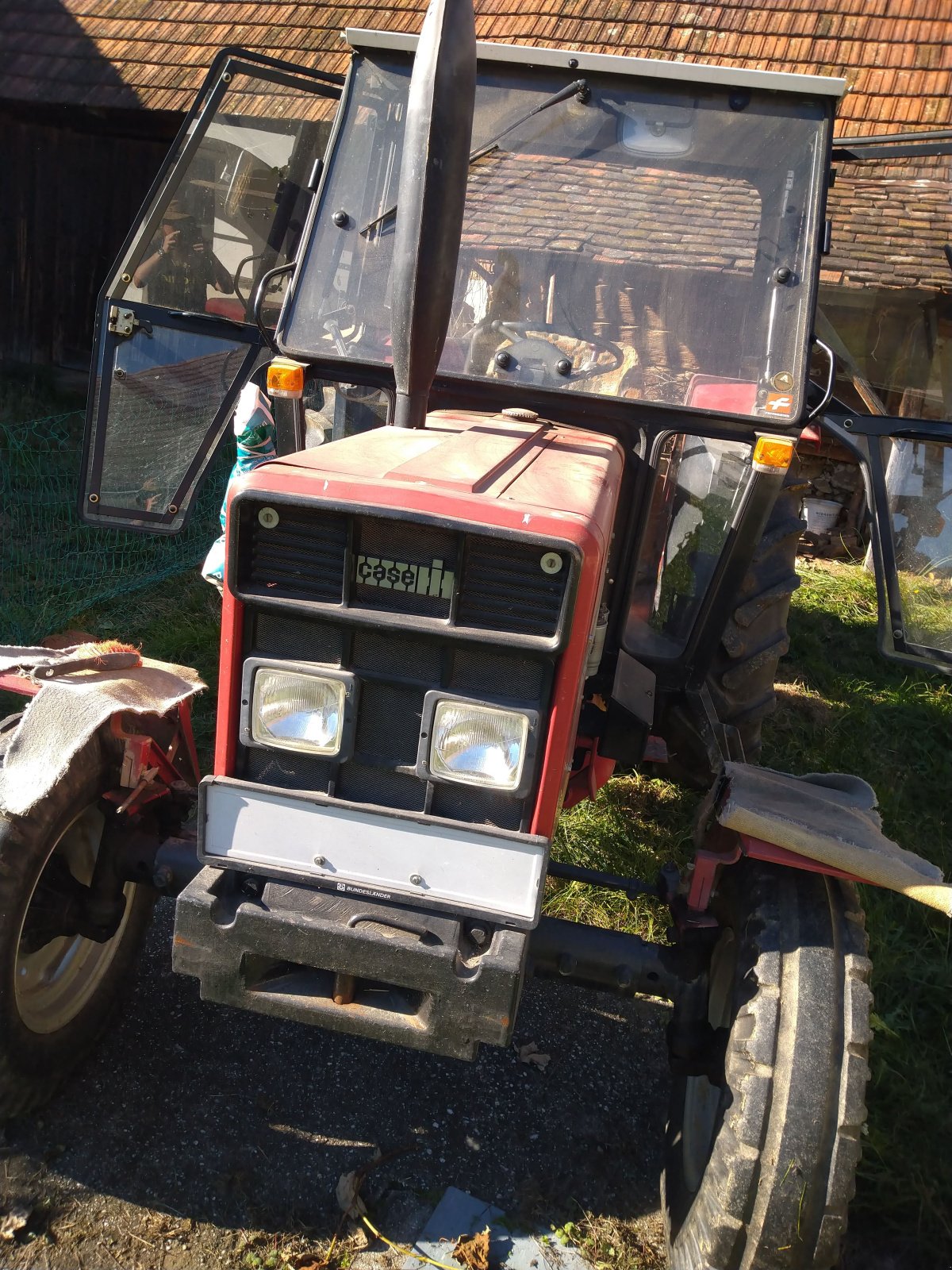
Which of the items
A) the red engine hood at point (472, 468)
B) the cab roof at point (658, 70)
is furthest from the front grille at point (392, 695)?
the cab roof at point (658, 70)

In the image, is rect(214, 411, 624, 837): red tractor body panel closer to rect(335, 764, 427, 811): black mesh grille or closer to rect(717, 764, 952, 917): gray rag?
rect(335, 764, 427, 811): black mesh grille

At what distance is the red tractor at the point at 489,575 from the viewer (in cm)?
201

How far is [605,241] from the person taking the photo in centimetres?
291

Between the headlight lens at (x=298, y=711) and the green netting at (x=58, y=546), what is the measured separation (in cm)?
320

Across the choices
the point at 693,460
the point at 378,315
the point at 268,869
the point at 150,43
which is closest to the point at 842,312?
the point at 693,460

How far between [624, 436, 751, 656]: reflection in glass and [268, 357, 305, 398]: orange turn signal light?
101 cm

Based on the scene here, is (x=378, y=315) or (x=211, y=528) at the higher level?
(x=378, y=315)

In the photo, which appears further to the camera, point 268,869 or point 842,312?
point 842,312

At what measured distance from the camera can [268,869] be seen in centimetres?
213

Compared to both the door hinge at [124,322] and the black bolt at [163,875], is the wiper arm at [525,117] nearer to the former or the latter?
the door hinge at [124,322]

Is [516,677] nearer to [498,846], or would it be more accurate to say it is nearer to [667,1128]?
[498,846]

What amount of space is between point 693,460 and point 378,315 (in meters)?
0.96

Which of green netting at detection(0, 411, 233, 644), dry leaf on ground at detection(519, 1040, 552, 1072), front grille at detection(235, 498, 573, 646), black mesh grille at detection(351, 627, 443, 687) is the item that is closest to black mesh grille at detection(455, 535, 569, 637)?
front grille at detection(235, 498, 573, 646)

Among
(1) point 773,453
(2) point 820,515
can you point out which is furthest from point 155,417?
(2) point 820,515
